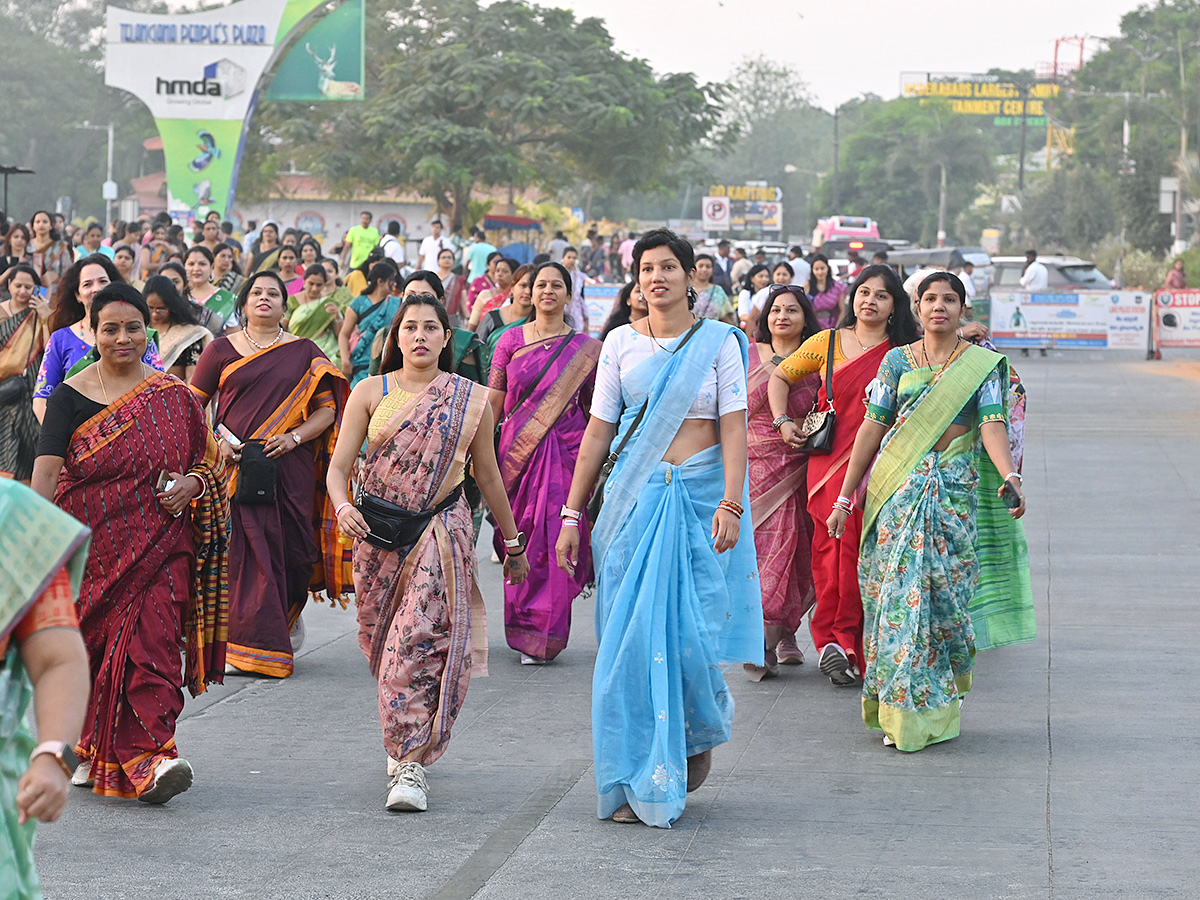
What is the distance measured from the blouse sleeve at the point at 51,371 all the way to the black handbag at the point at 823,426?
3171 mm

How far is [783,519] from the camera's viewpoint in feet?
25.0

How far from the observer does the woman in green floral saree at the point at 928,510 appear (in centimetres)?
600

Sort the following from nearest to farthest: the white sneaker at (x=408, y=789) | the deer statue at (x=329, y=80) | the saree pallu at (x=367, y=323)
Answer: the white sneaker at (x=408, y=789) < the saree pallu at (x=367, y=323) < the deer statue at (x=329, y=80)

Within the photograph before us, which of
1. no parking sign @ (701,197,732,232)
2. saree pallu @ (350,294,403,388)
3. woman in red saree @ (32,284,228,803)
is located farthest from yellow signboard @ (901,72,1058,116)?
woman in red saree @ (32,284,228,803)

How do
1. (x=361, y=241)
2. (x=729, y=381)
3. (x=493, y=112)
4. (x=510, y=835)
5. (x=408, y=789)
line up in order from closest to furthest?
1. (x=510, y=835)
2. (x=408, y=789)
3. (x=729, y=381)
4. (x=361, y=241)
5. (x=493, y=112)

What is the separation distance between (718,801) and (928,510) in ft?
4.71

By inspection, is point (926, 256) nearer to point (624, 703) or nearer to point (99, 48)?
point (624, 703)

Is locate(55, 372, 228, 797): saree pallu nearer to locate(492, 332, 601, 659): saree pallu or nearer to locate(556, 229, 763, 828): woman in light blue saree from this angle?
locate(556, 229, 763, 828): woman in light blue saree

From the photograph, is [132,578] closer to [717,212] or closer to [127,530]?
[127,530]

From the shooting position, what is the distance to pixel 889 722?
5.99 m

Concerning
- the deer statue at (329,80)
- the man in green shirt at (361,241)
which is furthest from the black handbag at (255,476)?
the deer statue at (329,80)

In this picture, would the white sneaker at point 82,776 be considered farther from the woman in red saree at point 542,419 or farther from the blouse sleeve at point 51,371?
the woman in red saree at point 542,419

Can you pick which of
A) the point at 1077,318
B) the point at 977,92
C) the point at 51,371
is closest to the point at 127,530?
the point at 51,371

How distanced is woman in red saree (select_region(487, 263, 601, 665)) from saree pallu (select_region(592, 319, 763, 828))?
7.97 ft
